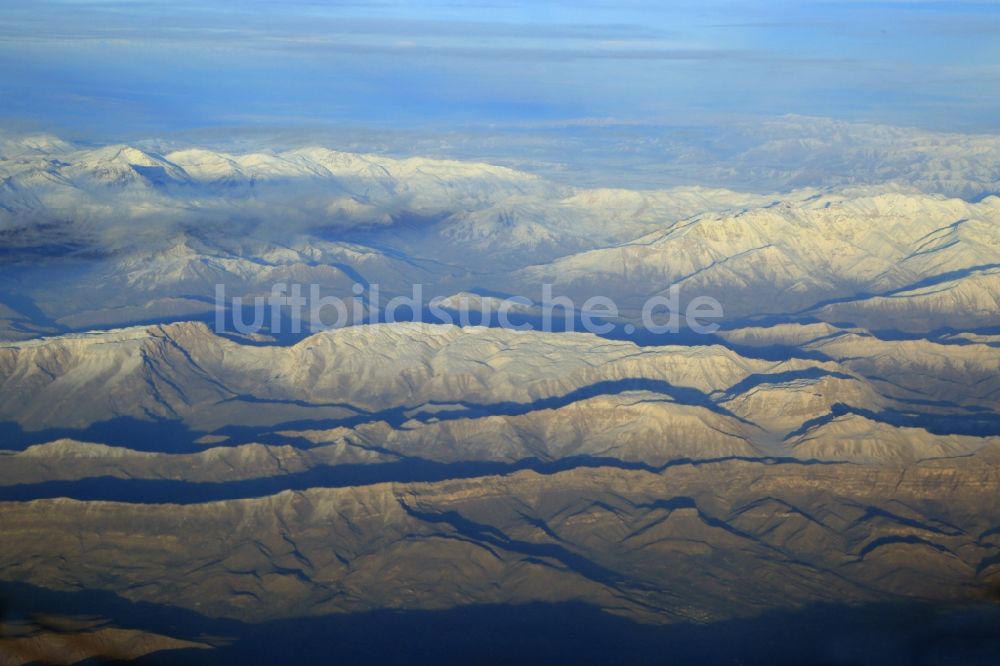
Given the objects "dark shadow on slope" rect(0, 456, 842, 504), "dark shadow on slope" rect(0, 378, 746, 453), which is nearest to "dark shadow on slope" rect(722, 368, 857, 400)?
"dark shadow on slope" rect(0, 378, 746, 453)

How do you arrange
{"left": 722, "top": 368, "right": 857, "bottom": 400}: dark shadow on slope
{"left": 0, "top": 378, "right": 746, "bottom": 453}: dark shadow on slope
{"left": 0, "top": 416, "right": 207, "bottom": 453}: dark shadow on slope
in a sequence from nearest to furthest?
1. {"left": 0, "top": 416, "right": 207, "bottom": 453}: dark shadow on slope
2. {"left": 0, "top": 378, "right": 746, "bottom": 453}: dark shadow on slope
3. {"left": 722, "top": 368, "right": 857, "bottom": 400}: dark shadow on slope

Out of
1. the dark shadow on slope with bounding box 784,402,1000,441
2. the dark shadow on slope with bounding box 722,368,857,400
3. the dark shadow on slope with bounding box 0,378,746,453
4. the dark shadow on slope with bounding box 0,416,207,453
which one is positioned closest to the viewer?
the dark shadow on slope with bounding box 784,402,1000,441

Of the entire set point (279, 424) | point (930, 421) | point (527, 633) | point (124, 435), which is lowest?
point (527, 633)

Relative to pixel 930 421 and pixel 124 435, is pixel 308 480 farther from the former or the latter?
pixel 930 421

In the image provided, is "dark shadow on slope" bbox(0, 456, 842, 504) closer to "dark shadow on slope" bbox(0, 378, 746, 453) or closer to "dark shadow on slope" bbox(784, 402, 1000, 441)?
"dark shadow on slope" bbox(784, 402, 1000, 441)

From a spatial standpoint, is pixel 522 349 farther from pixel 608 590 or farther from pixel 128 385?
pixel 608 590

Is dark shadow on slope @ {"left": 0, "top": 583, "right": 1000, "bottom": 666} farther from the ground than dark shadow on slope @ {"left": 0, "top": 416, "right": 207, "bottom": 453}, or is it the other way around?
dark shadow on slope @ {"left": 0, "top": 416, "right": 207, "bottom": 453}

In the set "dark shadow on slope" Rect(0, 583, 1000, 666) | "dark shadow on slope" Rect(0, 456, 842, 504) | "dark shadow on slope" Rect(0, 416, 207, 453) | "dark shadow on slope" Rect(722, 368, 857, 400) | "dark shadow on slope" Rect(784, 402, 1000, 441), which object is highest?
"dark shadow on slope" Rect(722, 368, 857, 400)

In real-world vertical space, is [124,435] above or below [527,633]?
above

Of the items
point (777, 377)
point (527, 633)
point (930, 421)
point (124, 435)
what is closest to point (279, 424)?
point (124, 435)
